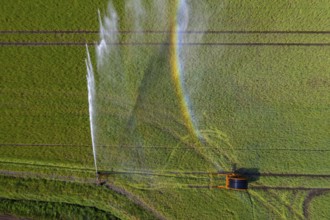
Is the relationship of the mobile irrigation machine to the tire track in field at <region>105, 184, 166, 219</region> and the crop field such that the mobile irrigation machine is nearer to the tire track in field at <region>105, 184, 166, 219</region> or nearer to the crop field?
the crop field

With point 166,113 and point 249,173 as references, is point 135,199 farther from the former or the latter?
point 249,173

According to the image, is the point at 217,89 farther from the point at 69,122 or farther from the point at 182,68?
the point at 69,122

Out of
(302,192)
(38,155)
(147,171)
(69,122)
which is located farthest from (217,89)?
(38,155)

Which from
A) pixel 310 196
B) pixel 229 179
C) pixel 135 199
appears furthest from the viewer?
pixel 310 196

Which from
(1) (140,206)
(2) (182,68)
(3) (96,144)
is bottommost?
(1) (140,206)

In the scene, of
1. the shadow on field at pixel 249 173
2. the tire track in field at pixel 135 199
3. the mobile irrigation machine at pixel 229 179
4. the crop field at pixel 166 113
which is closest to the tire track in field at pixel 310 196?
the crop field at pixel 166 113

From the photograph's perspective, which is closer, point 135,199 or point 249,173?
point 135,199

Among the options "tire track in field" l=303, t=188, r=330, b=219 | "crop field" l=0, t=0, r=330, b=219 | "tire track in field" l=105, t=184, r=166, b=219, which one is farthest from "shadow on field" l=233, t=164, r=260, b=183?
"tire track in field" l=105, t=184, r=166, b=219

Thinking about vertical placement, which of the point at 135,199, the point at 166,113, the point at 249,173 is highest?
the point at 166,113

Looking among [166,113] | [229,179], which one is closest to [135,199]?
[166,113]
